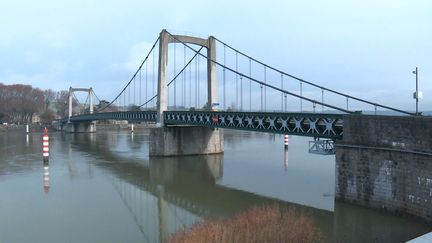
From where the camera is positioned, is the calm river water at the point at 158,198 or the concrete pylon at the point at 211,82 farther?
the concrete pylon at the point at 211,82

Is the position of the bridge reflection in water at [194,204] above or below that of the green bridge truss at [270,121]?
below

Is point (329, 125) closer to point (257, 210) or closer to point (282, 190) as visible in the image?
point (282, 190)

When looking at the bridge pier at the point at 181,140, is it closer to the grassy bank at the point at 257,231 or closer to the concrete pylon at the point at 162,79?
the concrete pylon at the point at 162,79

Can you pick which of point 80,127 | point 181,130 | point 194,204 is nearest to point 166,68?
point 181,130

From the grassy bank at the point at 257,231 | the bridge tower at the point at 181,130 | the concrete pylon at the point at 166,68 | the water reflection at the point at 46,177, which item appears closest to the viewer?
the grassy bank at the point at 257,231

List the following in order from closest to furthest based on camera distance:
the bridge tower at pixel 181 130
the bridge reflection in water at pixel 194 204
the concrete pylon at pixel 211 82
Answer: the bridge reflection in water at pixel 194 204
the bridge tower at pixel 181 130
the concrete pylon at pixel 211 82

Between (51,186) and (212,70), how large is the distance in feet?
62.1

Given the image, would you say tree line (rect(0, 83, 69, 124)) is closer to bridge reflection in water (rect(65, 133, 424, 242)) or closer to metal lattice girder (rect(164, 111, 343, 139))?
metal lattice girder (rect(164, 111, 343, 139))

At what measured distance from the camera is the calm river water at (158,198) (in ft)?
49.0

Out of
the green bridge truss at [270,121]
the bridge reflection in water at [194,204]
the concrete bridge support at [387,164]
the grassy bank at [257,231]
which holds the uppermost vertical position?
the green bridge truss at [270,121]

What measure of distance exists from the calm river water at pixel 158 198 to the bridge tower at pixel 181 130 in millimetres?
2456

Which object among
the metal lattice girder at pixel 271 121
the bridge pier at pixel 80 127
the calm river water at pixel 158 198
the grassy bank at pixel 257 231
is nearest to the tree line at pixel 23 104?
the bridge pier at pixel 80 127

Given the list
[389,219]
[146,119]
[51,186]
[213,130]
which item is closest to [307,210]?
[389,219]

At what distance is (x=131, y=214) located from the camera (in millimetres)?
17594
